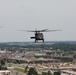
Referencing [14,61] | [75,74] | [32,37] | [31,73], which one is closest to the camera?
[32,37]

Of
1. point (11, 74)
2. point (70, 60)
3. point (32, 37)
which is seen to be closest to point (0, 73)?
point (11, 74)

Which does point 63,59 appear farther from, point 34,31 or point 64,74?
point 34,31

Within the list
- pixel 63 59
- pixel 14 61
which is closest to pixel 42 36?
pixel 14 61

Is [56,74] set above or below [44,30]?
below

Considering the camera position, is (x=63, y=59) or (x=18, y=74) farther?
(x=63, y=59)

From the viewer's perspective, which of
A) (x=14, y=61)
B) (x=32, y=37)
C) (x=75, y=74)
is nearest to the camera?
(x=32, y=37)

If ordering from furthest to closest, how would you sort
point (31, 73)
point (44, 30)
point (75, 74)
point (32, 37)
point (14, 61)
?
point (14, 61)
point (75, 74)
point (31, 73)
point (32, 37)
point (44, 30)

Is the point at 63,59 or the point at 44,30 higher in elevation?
the point at 44,30

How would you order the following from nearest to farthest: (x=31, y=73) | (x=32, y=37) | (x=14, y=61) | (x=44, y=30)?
(x=44, y=30), (x=32, y=37), (x=31, y=73), (x=14, y=61)

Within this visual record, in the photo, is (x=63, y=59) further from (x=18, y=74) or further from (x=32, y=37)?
(x=32, y=37)
